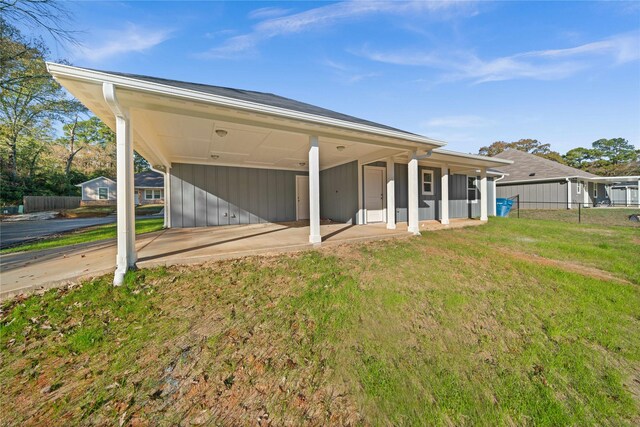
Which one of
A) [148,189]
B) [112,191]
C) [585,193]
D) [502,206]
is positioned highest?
[112,191]

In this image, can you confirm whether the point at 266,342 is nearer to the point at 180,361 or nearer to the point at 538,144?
the point at 180,361

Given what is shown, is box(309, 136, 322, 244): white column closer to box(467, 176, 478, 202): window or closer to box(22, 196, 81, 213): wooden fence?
box(467, 176, 478, 202): window

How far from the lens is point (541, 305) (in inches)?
115

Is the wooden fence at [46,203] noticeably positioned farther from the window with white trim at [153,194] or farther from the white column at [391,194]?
the white column at [391,194]

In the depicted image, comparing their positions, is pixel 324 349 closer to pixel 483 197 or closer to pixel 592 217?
pixel 483 197

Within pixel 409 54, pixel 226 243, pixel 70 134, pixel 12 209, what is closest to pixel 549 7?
pixel 409 54

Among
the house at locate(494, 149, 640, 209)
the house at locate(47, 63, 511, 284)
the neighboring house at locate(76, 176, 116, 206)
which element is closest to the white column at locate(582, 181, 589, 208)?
the house at locate(494, 149, 640, 209)

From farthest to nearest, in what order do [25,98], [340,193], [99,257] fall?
[25,98]
[340,193]
[99,257]

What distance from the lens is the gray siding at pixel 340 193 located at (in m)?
8.13

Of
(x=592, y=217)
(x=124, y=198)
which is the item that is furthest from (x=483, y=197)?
(x=124, y=198)

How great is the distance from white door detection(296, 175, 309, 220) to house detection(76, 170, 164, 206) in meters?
19.8

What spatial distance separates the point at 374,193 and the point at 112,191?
31983 millimetres

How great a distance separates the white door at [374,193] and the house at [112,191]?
74.5ft

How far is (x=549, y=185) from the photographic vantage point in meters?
15.0
